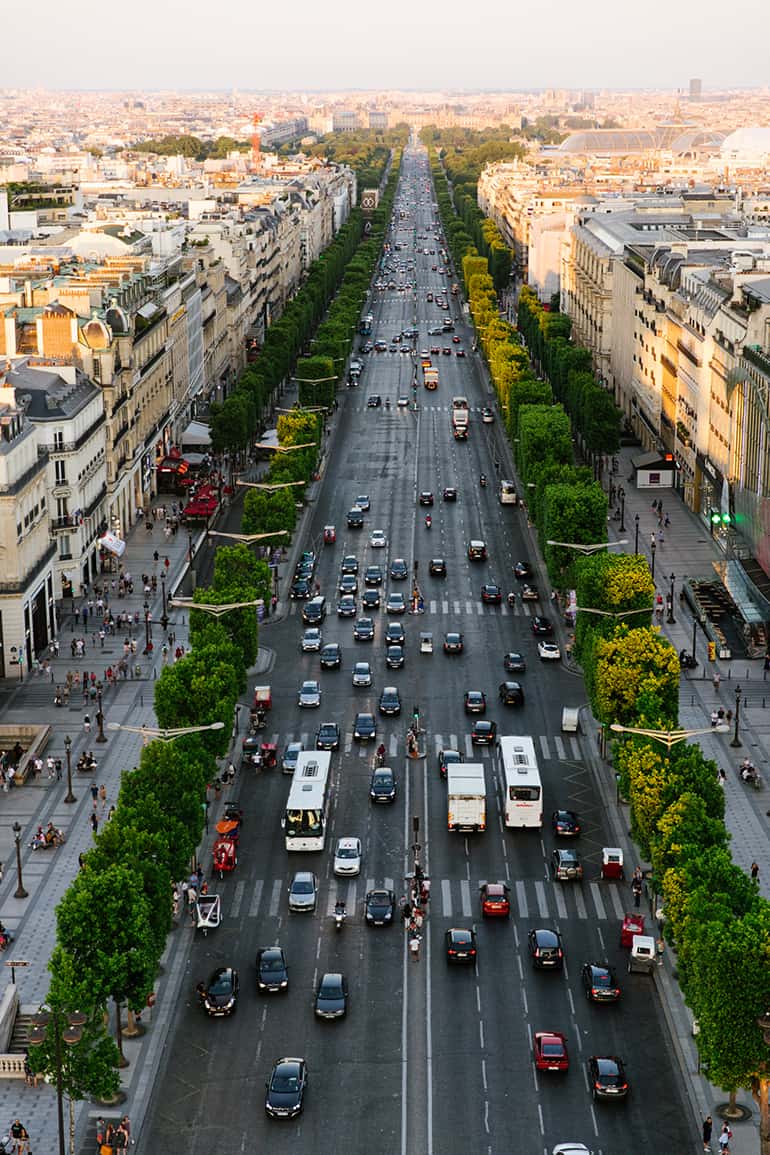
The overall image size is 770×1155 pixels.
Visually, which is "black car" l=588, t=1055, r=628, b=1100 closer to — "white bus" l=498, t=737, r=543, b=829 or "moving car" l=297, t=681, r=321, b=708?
"white bus" l=498, t=737, r=543, b=829

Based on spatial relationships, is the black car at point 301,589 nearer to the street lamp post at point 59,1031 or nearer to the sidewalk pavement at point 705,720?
the sidewalk pavement at point 705,720

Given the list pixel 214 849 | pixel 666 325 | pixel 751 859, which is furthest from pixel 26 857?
pixel 666 325

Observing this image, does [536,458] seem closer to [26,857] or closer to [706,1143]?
[26,857]

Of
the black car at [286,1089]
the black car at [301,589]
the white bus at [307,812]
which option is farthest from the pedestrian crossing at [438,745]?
the black car at [286,1089]

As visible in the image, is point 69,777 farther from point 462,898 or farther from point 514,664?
point 514,664

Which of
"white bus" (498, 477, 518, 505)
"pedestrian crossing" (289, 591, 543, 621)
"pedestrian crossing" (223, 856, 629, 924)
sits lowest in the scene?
"pedestrian crossing" (223, 856, 629, 924)

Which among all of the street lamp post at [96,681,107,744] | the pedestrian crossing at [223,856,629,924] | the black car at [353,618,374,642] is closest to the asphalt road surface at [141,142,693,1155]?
the pedestrian crossing at [223,856,629,924]

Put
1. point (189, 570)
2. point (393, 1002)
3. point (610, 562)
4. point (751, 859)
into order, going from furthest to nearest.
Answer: point (189, 570) → point (610, 562) → point (751, 859) → point (393, 1002)
